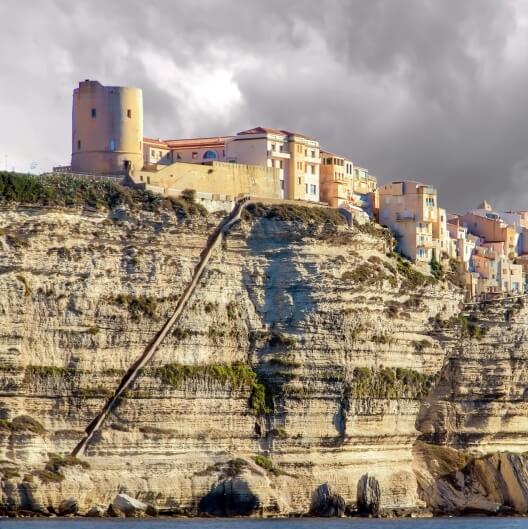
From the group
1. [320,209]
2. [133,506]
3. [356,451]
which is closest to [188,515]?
[133,506]

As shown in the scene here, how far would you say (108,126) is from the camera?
73.1 m

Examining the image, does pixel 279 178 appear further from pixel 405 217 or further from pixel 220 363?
pixel 220 363

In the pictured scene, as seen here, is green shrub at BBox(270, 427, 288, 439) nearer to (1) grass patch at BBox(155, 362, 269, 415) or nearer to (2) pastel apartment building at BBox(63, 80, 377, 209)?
(1) grass patch at BBox(155, 362, 269, 415)

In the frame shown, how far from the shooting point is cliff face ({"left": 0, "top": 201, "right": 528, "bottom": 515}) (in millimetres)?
65625

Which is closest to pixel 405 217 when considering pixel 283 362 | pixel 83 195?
pixel 283 362

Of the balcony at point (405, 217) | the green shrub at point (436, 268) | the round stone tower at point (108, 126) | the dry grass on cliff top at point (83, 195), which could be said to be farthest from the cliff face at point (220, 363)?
the balcony at point (405, 217)

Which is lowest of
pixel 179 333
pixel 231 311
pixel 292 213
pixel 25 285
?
pixel 179 333

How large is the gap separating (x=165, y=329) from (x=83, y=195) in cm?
507

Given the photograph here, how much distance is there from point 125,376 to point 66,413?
2.52 metres

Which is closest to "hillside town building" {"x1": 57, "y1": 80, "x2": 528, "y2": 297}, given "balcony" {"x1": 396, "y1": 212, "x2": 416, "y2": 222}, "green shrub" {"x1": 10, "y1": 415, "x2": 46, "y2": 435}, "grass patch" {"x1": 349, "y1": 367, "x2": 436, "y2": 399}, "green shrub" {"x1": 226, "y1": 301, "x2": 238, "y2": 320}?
"balcony" {"x1": 396, "y1": 212, "x2": 416, "y2": 222}

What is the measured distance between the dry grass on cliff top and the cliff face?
1.34 ft

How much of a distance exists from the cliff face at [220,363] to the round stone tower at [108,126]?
13.1ft

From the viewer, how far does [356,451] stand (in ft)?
234

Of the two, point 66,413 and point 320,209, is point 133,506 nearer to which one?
point 66,413
